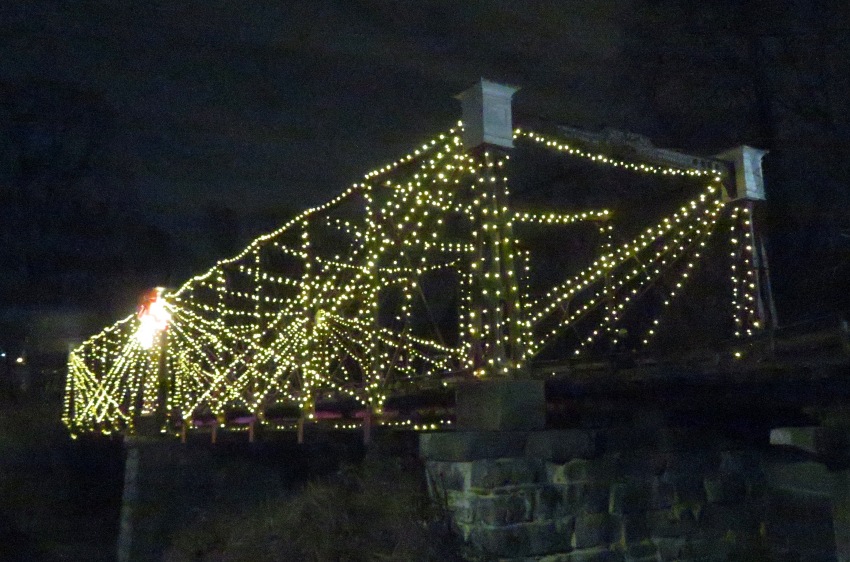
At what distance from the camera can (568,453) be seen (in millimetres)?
6027

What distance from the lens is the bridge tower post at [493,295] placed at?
19.8 ft

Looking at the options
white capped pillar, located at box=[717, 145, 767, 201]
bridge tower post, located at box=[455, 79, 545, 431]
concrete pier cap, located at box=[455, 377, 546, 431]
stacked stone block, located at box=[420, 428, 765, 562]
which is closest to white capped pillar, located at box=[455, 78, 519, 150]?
bridge tower post, located at box=[455, 79, 545, 431]

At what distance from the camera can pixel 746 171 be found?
8953 millimetres

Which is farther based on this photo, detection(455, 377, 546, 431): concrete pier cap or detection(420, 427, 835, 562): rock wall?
detection(455, 377, 546, 431): concrete pier cap

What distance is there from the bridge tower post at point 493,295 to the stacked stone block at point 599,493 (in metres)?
0.27

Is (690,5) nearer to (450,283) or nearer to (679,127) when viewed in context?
(679,127)

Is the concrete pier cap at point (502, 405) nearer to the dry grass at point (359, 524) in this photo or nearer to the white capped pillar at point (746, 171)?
the dry grass at point (359, 524)

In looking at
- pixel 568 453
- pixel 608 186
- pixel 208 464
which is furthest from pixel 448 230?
pixel 568 453

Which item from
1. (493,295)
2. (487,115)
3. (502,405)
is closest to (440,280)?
(487,115)

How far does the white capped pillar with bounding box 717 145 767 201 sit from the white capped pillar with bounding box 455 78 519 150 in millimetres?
3375

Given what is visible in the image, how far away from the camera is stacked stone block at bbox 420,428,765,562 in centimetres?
570

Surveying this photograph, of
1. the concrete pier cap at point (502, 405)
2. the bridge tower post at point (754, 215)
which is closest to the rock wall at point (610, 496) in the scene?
the concrete pier cap at point (502, 405)

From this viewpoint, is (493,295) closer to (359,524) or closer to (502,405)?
(502,405)

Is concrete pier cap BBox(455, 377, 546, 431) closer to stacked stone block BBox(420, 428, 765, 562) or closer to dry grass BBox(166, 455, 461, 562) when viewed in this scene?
stacked stone block BBox(420, 428, 765, 562)
